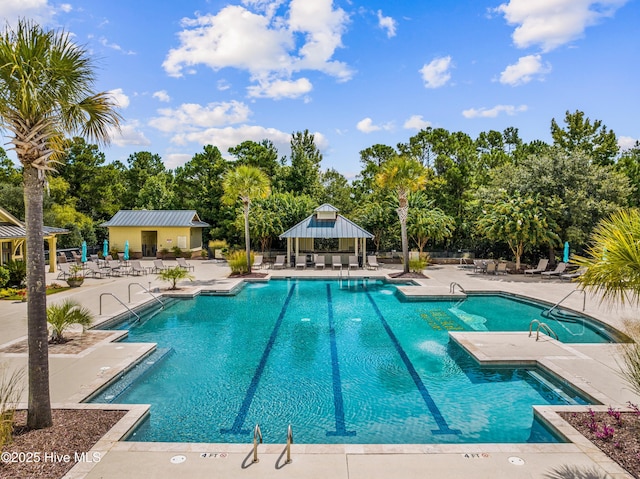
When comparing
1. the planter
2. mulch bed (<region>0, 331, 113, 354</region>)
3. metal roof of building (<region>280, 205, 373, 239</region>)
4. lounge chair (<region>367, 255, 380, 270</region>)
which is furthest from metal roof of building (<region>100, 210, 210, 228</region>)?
mulch bed (<region>0, 331, 113, 354</region>)

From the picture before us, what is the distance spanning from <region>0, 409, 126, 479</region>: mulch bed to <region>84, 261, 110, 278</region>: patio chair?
1647cm

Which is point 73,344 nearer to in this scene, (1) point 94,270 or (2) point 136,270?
(1) point 94,270

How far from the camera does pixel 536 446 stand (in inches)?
194

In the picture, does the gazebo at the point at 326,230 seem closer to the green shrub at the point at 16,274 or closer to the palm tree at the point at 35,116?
the green shrub at the point at 16,274

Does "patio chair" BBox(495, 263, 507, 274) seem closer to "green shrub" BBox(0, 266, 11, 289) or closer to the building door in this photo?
"green shrub" BBox(0, 266, 11, 289)

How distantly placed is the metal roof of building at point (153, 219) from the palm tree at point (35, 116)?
2474 cm

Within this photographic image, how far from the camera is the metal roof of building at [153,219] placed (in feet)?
96.5

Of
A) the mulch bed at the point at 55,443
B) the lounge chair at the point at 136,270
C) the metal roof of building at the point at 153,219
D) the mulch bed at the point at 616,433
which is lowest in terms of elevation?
the mulch bed at the point at 616,433

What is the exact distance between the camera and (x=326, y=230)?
24484mm

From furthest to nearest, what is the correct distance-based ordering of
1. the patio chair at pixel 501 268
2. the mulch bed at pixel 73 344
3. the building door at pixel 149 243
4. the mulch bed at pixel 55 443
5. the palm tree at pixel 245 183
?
the building door at pixel 149 243 < the patio chair at pixel 501 268 < the palm tree at pixel 245 183 < the mulch bed at pixel 73 344 < the mulch bed at pixel 55 443

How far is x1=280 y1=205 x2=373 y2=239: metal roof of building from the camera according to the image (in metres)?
24.1

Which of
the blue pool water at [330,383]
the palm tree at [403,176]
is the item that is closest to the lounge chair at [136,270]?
the blue pool water at [330,383]

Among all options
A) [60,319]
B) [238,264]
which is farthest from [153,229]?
[60,319]

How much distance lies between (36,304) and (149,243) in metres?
29.0
